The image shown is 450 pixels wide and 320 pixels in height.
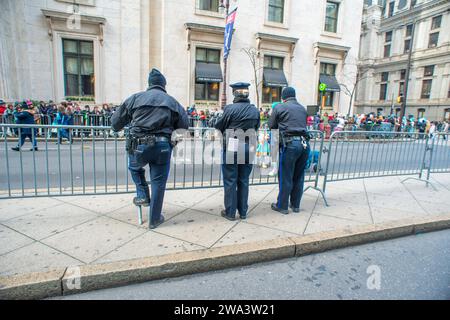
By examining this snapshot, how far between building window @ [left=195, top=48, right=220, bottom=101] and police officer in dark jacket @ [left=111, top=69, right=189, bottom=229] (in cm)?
1697

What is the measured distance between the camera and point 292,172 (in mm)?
4523

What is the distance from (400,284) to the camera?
2.89m

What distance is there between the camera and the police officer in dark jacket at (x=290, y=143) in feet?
14.3

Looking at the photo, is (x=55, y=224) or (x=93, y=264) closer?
(x=93, y=264)

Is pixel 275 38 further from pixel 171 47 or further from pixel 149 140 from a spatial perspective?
pixel 149 140

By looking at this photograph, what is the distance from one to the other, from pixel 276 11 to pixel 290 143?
21.1 metres

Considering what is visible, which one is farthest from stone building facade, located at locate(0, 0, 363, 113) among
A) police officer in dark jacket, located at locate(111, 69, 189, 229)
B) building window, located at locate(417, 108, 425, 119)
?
building window, located at locate(417, 108, 425, 119)

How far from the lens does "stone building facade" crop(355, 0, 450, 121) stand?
3791 centimetres

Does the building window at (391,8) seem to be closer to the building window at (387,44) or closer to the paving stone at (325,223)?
the building window at (387,44)

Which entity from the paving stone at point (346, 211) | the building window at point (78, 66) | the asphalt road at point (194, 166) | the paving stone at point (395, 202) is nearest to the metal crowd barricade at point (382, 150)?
the asphalt road at point (194, 166)

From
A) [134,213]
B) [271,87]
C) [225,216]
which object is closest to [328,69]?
[271,87]

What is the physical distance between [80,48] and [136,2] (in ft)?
14.8
